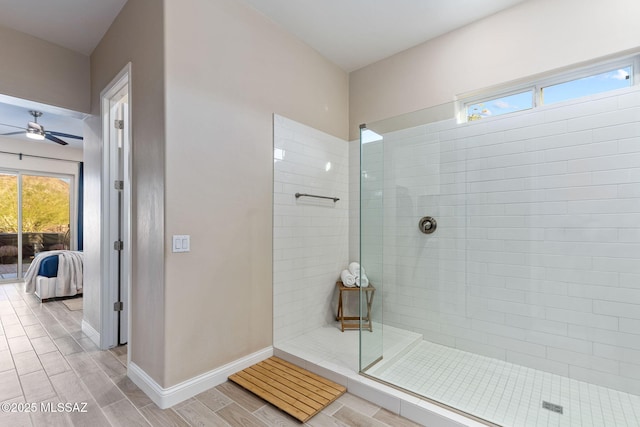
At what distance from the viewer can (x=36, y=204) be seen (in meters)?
6.07

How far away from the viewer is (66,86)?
3.06 meters

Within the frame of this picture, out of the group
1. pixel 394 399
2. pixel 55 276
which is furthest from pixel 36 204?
pixel 394 399

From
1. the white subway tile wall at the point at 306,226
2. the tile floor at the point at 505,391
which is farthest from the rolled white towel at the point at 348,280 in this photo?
the tile floor at the point at 505,391

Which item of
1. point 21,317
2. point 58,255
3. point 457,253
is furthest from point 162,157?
point 58,255

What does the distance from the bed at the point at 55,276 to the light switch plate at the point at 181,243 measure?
3.80 m

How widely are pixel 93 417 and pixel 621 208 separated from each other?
3.57 metres

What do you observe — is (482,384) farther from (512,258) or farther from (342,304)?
(342,304)

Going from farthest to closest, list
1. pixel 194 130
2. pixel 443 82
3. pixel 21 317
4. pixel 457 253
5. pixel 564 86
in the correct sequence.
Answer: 1. pixel 21 317
2. pixel 443 82
3. pixel 457 253
4. pixel 564 86
5. pixel 194 130

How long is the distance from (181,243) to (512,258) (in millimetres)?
2446

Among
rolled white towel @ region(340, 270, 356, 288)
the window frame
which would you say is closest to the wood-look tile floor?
rolled white towel @ region(340, 270, 356, 288)

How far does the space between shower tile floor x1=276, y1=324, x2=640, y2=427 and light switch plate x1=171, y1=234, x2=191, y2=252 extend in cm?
122

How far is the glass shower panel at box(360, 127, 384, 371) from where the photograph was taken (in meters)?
2.61

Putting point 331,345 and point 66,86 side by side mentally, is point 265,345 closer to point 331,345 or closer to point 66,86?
point 331,345

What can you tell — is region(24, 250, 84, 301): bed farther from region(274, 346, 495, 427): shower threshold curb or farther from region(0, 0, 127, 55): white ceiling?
region(274, 346, 495, 427): shower threshold curb
